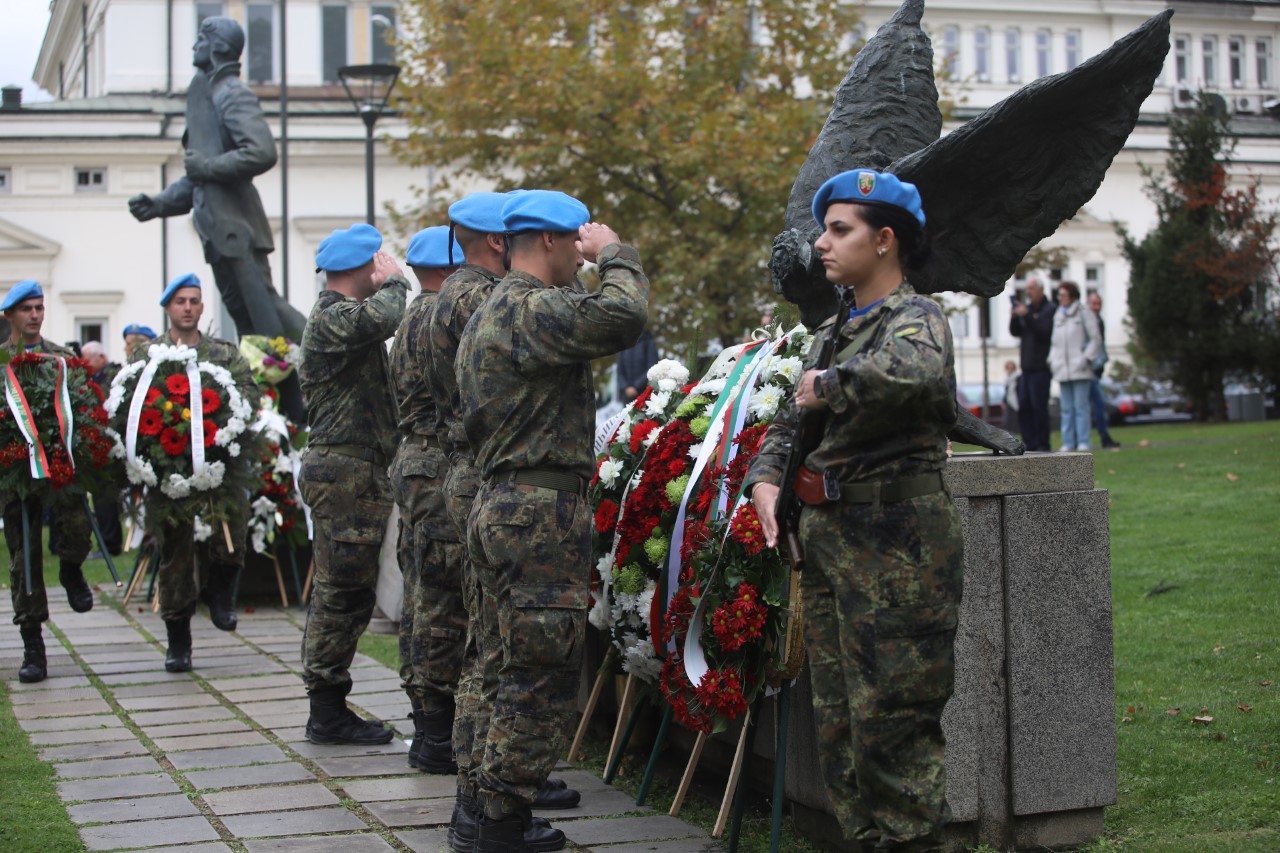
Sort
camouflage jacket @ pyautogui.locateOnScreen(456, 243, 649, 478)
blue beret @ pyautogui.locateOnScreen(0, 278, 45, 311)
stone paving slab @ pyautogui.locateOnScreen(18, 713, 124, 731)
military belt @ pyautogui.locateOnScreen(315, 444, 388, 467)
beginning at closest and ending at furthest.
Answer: camouflage jacket @ pyautogui.locateOnScreen(456, 243, 649, 478) → military belt @ pyautogui.locateOnScreen(315, 444, 388, 467) → stone paving slab @ pyautogui.locateOnScreen(18, 713, 124, 731) → blue beret @ pyautogui.locateOnScreen(0, 278, 45, 311)

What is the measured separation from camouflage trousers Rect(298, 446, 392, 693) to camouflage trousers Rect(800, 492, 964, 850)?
346cm

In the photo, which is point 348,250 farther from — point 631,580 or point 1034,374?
point 1034,374

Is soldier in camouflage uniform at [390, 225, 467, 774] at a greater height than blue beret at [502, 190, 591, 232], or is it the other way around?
blue beret at [502, 190, 591, 232]

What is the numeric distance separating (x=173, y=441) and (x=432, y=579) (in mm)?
3753

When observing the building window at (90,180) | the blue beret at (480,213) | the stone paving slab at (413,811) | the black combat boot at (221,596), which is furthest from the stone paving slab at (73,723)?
the building window at (90,180)

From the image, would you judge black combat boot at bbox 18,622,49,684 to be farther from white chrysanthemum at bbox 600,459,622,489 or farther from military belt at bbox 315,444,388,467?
white chrysanthemum at bbox 600,459,622,489

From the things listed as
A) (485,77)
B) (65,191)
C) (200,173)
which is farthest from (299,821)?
(65,191)

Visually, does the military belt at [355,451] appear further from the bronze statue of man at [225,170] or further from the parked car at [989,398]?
the parked car at [989,398]

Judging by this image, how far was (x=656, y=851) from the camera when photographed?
543 cm

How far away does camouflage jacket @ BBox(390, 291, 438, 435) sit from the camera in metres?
6.63

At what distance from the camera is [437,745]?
663cm

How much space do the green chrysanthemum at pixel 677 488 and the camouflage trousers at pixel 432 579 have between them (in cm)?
104

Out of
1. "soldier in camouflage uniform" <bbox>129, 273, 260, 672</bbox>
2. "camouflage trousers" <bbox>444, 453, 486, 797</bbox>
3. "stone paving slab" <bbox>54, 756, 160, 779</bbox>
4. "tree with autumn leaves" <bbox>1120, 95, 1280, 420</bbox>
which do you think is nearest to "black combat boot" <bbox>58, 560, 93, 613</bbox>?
"soldier in camouflage uniform" <bbox>129, 273, 260, 672</bbox>

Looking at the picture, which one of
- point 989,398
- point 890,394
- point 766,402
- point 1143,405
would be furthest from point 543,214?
point 989,398
